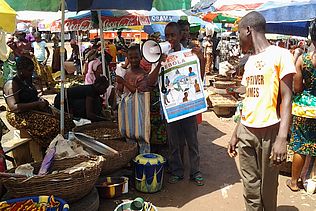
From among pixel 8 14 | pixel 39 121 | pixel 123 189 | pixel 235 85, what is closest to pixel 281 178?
pixel 123 189

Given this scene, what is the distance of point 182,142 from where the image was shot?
4.37m

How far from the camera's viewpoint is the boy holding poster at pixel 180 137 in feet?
13.0

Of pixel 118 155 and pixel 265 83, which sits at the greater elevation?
pixel 265 83

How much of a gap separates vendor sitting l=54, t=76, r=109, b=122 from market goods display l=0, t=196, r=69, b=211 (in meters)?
2.49

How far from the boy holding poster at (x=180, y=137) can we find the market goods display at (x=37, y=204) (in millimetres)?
1775

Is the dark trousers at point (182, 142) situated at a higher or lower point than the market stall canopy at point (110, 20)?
lower

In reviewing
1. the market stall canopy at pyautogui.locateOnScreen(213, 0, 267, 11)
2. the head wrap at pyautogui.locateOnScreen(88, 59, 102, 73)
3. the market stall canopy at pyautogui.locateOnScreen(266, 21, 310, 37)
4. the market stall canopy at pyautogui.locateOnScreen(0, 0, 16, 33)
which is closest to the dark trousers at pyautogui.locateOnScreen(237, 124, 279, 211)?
the market stall canopy at pyautogui.locateOnScreen(0, 0, 16, 33)

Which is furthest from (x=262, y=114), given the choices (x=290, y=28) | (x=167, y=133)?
(x=290, y=28)

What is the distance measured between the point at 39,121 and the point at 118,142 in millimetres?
1101

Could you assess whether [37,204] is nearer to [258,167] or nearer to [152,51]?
[258,167]

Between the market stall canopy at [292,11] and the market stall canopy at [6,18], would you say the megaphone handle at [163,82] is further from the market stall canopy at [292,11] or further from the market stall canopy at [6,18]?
the market stall canopy at [292,11]

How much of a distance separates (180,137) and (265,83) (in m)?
1.93

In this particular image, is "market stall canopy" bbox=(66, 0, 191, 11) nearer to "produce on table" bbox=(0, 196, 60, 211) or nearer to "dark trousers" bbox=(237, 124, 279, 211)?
"dark trousers" bbox=(237, 124, 279, 211)

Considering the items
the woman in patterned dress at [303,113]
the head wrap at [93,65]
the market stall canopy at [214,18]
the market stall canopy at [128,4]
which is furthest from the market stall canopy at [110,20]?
the market stall canopy at [214,18]
